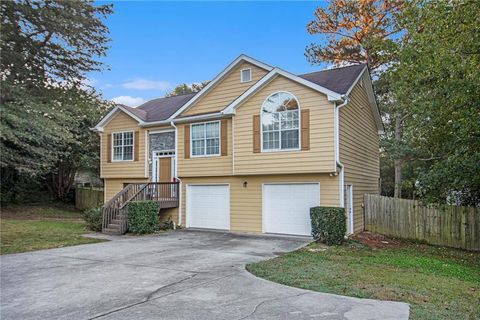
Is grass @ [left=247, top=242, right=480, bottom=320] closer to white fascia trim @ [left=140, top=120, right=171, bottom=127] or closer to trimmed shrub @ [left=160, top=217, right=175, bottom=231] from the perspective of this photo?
trimmed shrub @ [left=160, top=217, right=175, bottom=231]

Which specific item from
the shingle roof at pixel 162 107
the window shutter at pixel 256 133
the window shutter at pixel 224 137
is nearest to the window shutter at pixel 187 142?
the shingle roof at pixel 162 107

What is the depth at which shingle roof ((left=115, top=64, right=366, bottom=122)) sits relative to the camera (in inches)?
506

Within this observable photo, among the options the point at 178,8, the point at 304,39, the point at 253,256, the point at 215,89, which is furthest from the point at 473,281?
the point at 304,39

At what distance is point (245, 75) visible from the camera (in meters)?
14.4

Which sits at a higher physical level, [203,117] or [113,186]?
[203,117]

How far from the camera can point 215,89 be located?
587 inches

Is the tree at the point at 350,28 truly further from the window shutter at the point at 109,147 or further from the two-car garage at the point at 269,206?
the window shutter at the point at 109,147

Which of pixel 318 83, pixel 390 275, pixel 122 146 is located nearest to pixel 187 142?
pixel 122 146

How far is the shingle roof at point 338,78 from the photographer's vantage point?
40.9 feet

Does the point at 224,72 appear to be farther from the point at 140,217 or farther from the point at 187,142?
the point at 140,217

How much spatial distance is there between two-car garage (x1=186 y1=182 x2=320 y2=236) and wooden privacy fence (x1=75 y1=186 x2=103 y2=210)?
9683 mm

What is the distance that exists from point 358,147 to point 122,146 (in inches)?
418

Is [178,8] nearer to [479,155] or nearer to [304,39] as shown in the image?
[479,155]

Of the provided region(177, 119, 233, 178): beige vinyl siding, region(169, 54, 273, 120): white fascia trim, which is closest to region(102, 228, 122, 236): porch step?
region(177, 119, 233, 178): beige vinyl siding
